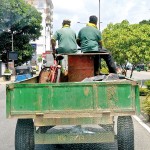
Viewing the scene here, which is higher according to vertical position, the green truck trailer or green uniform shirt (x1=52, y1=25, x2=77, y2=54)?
green uniform shirt (x1=52, y1=25, x2=77, y2=54)

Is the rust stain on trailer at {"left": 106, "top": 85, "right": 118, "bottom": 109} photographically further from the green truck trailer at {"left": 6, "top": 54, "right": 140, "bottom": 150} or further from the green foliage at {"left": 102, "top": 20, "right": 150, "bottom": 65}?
the green foliage at {"left": 102, "top": 20, "right": 150, "bottom": 65}

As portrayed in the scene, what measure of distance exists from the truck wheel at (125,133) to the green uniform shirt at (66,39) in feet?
7.57

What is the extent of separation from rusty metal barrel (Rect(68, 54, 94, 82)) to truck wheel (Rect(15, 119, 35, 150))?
1.58 meters

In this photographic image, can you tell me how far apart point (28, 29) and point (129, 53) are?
111 ft

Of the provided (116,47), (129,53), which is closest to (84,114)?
(129,53)

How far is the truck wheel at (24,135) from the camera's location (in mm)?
8062

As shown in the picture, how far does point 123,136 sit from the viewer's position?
26.7ft

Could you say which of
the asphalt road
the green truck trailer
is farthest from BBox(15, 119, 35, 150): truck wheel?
the asphalt road

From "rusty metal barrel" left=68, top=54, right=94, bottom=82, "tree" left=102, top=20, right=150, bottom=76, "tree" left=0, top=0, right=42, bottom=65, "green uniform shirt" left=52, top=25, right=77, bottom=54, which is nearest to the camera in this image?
→ "rusty metal barrel" left=68, top=54, right=94, bottom=82

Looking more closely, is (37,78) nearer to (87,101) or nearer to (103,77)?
(103,77)

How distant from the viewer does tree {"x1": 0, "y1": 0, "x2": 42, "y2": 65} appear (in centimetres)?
6361

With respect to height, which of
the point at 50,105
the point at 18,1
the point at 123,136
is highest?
the point at 18,1

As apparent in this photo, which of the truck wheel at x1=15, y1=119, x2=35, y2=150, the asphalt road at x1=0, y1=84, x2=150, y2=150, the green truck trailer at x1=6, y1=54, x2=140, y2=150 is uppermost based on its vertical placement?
the green truck trailer at x1=6, y1=54, x2=140, y2=150

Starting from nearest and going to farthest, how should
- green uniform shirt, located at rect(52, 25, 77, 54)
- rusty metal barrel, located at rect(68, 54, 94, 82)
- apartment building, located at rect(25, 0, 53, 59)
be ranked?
rusty metal barrel, located at rect(68, 54, 94, 82), green uniform shirt, located at rect(52, 25, 77, 54), apartment building, located at rect(25, 0, 53, 59)
